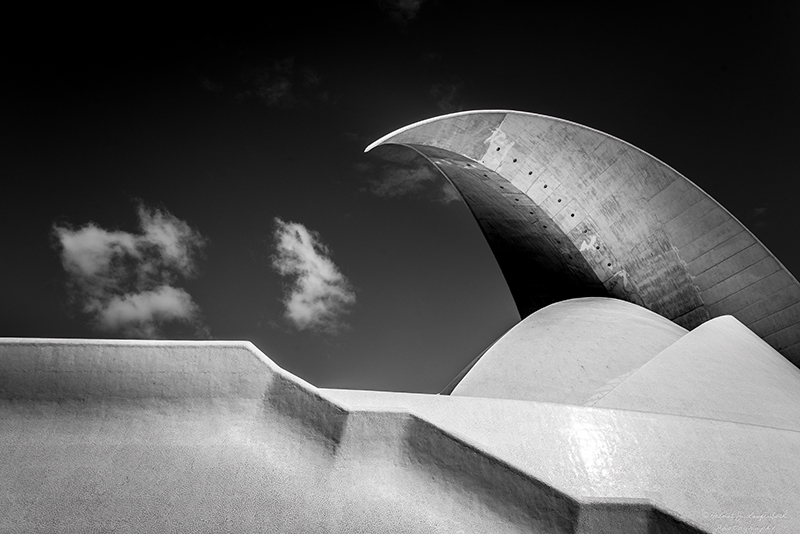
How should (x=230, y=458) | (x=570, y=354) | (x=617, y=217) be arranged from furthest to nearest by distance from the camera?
1. (x=617, y=217)
2. (x=570, y=354)
3. (x=230, y=458)

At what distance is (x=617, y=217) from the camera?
31.6 ft

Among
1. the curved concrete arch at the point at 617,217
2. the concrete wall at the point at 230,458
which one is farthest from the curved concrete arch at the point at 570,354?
the concrete wall at the point at 230,458

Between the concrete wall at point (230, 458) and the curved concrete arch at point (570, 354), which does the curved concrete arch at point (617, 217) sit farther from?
the concrete wall at point (230, 458)

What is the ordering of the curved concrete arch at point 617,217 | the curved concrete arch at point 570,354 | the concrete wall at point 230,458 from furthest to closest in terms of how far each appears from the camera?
the curved concrete arch at point 617,217 → the curved concrete arch at point 570,354 → the concrete wall at point 230,458

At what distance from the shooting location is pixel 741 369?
20.3 ft

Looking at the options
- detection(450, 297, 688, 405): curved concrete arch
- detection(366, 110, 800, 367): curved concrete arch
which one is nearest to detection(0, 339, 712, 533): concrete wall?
detection(450, 297, 688, 405): curved concrete arch

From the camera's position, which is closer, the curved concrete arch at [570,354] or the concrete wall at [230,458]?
the concrete wall at [230,458]

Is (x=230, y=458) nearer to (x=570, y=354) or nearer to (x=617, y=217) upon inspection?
(x=570, y=354)

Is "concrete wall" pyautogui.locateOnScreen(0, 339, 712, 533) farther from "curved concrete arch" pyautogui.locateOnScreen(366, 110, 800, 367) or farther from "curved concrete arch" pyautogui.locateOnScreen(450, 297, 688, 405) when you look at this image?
"curved concrete arch" pyautogui.locateOnScreen(366, 110, 800, 367)

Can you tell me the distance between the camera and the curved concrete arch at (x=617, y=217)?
27.9ft

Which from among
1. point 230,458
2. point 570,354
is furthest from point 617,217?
point 230,458

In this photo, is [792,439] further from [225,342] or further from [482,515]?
[225,342]

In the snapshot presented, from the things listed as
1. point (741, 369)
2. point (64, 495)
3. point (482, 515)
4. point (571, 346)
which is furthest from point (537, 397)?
point (64, 495)

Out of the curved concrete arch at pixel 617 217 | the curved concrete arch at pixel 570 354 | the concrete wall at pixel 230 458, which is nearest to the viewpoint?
the concrete wall at pixel 230 458
